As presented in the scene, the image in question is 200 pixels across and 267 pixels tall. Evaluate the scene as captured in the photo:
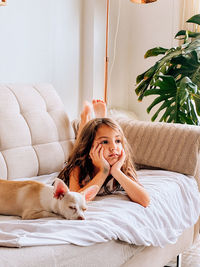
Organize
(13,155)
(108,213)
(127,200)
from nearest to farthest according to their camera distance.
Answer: (108,213)
(127,200)
(13,155)

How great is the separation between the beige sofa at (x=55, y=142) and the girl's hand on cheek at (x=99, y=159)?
1.18 ft

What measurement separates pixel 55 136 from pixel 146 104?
182 cm

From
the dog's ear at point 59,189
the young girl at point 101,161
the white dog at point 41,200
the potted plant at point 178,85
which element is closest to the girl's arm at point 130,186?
the young girl at point 101,161

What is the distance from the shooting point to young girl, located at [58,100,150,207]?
1.69 metres

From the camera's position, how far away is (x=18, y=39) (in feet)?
8.61

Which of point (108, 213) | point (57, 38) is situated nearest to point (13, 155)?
point (108, 213)

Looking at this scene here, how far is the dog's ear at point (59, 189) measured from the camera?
4.30ft

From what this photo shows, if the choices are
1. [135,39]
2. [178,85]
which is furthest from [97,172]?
[135,39]

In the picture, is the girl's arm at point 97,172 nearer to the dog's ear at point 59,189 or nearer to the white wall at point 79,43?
the dog's ear at point 59,189

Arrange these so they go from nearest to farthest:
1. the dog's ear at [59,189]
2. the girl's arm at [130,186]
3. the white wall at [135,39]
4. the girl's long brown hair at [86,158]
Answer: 1. the dog's ear at [59,189]
2. the girl's arm at [130,186]
3. the girl's long brown hair at [86,158]
4. the white wall at [135,39]

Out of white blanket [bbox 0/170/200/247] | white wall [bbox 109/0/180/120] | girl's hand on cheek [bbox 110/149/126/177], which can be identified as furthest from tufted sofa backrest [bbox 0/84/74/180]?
white wall [bbox 109/0/180/120]

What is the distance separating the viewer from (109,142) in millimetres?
1771

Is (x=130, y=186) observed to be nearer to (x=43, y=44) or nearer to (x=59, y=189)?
(x=59, y=189)

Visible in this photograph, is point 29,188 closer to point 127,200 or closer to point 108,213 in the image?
point 108,213
